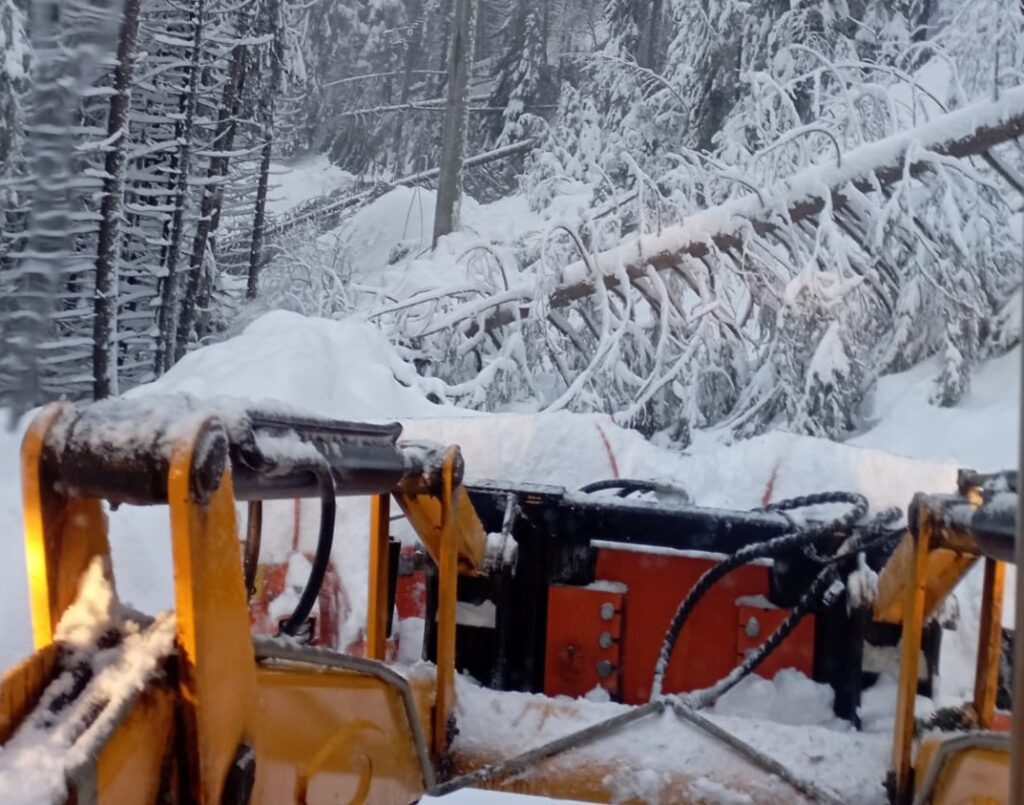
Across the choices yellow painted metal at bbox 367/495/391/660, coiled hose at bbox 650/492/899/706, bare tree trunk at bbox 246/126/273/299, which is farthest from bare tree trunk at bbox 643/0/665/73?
yellow painted metal at bbox 367/495/391/660

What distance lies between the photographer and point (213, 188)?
587 inches

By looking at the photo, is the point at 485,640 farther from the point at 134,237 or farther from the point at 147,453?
the point at 134,237

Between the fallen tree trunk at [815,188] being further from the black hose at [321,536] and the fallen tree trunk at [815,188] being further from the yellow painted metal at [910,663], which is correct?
the black hose at [321,536]

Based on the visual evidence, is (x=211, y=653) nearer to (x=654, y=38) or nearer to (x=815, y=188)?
(x=815, y=188)

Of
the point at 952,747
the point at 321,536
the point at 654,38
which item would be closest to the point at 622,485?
the point at 952,747

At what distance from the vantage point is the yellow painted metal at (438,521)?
2.39 m

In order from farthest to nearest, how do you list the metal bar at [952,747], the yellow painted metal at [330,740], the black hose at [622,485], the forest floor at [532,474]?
the black hose at [622,485], the forest floor at [532,474], the metal bar at [952,747], the yellow painted metal at [330,740]

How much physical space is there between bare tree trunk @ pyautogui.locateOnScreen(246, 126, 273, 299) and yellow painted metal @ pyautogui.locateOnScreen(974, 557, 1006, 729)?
15069mm

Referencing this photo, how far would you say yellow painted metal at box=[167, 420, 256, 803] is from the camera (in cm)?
130

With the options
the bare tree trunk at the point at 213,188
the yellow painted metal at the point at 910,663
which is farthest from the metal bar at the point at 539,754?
the bare tree trunk at the point at 213,188

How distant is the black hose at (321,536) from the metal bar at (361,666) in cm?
6

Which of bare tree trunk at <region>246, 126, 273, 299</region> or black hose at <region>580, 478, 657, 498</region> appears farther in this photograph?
bare tree trunk at <region>246, 126, 273, 299</region>

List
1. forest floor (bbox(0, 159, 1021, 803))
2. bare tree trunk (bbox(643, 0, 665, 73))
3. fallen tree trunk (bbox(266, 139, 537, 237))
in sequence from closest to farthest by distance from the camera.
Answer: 1. forest floor (bbox(0, 159, 1021, 803))
2. bare tree trunk (bbox(643, 0, 665, 73))
3. fallen tree trunk (bbox(266, 139, 537, 237))

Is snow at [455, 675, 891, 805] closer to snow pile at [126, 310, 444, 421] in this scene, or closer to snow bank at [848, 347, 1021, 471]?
snow pile at [126, 310, 444, 421]
